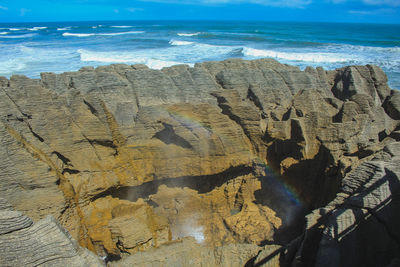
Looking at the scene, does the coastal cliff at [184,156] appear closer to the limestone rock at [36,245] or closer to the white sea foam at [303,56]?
the limestone rock at [36,245]

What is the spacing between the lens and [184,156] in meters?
4.95

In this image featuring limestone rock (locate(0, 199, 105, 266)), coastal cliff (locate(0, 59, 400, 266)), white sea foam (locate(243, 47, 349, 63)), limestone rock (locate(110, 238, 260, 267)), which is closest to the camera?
limestone rock (locate(0, 199, 105, 266))

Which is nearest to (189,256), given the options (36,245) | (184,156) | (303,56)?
(36,245)

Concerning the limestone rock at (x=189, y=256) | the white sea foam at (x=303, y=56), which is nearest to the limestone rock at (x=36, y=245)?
the limestone rock at (x=189, y=256)

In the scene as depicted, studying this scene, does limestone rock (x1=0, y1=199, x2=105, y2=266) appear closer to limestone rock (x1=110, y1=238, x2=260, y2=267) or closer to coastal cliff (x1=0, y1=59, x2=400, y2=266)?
limestone rock (x1=110, y1=238, x2=260, y2=267)

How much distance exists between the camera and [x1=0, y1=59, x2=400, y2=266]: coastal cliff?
396cm

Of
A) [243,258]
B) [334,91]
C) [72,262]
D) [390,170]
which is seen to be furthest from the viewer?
[334,91]

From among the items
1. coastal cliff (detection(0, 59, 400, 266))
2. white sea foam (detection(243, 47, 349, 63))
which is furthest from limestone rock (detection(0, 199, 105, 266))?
white sea foam (detection(243, 47, 349, 63))

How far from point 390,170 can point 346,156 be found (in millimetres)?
1628

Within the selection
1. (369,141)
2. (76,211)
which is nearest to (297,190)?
(369,141)

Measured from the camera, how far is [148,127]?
4938 mm

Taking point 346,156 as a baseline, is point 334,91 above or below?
above

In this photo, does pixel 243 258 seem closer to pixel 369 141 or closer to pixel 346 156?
pixel 346 156

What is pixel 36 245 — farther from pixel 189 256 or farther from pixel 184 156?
pixel 184 156
